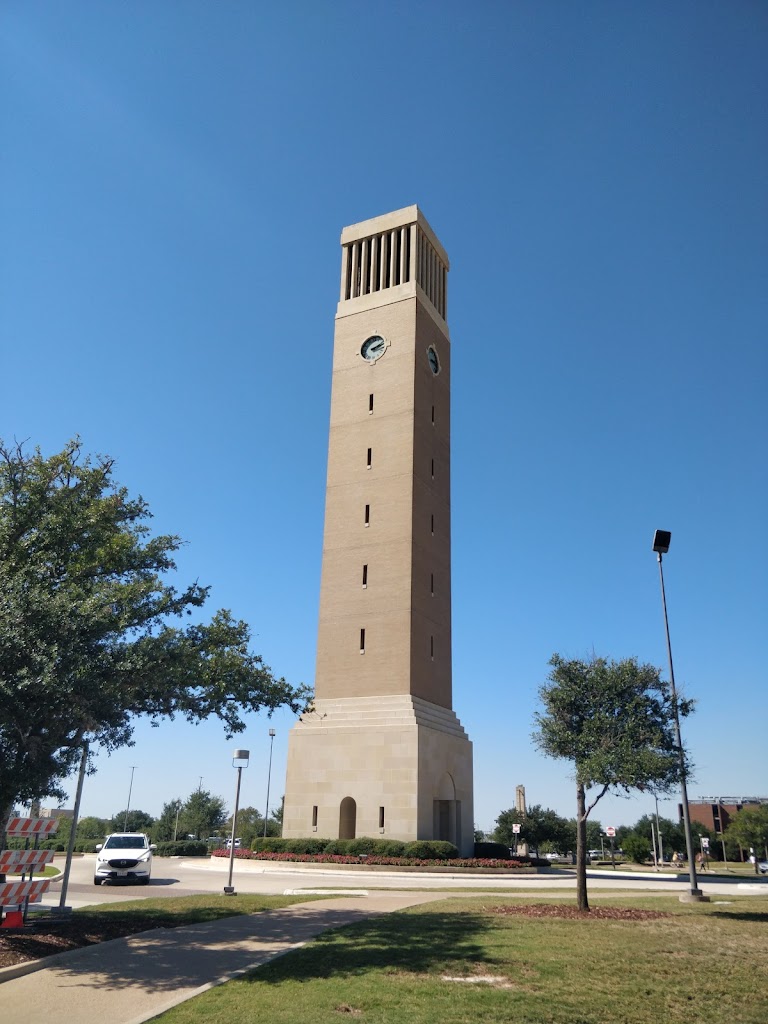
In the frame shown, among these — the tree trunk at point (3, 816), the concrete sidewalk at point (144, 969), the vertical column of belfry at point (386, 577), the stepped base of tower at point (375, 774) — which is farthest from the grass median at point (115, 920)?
the vertical column of belfry at point (386, 577)

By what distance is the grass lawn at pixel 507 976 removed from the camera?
9.43 meters

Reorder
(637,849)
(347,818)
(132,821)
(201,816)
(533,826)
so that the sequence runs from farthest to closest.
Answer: (132,821), (201,816), (637,849), (533,826), (347,818)

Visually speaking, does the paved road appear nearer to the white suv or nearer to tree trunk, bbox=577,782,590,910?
the white suv

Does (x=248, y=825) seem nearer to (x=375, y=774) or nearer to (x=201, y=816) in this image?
(x=201, y=816)

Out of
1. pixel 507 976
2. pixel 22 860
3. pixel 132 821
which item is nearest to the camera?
pixel 507 976

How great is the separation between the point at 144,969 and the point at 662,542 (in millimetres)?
20817

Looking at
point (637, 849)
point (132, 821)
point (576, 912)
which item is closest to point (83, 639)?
point (576, 912)

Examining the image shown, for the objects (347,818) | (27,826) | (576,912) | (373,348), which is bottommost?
(576,912)

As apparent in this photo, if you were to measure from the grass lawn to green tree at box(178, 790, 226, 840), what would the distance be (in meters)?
62.2

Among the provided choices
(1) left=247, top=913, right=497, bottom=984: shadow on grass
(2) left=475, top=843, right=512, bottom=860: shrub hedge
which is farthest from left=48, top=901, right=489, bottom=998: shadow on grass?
(2) left=475, top=843, right=512, bottom=860: shrub hedge

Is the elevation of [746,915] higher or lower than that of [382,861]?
lower

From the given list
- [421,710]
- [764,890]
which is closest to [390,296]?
[421,710]

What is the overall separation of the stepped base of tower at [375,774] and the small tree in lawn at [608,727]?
54.5ft

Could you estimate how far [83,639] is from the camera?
13.4 meters
